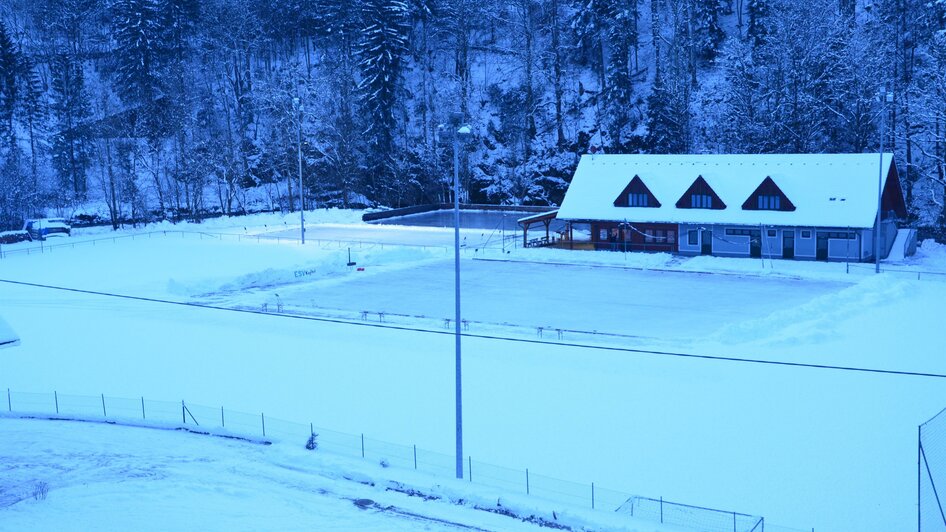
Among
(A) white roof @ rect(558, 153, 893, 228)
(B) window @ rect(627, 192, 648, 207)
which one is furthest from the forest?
(B) window @ rect(627, 192, 648, 207)

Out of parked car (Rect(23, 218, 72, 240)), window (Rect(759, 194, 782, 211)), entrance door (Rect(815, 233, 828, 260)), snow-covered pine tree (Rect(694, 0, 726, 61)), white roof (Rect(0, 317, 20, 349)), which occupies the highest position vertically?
snow-covered pine tree (Rect(694, 0, 726, 61))

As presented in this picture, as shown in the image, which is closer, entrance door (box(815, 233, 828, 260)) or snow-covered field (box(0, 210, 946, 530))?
snow-covered field (box(0, 210, 946, 530))

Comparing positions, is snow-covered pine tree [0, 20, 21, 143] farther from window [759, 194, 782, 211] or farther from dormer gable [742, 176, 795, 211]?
window [759, 194, 782, 211]

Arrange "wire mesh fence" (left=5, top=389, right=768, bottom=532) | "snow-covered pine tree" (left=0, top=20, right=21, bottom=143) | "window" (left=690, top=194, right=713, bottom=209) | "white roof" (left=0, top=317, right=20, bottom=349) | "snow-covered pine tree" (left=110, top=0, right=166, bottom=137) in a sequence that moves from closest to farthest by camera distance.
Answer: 1. "wire mesh fence" (left=5, top=389, right=768, bottom=532)
2. "white roof" (left=0, top=317, right=20, bottom=349)
3. "window" (left=690, top=194, right=713, bottom=209)
4. "snow-covered pine tree" (left=110, top=0, right=166, bottom=137)
5. "snow-covered pine tree" (left=0, top=20, right=21, bottom=143)

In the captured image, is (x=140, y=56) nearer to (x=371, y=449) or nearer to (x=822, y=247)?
A: (x=822, y=247)

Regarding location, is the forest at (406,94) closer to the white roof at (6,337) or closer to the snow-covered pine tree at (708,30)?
the snow-covered pine tree at (708,30)

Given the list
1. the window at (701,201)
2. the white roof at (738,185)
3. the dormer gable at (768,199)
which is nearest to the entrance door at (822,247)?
the white roof at (738,185)

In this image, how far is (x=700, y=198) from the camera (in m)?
48.3

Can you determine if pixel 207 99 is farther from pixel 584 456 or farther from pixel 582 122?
pixel 584 456

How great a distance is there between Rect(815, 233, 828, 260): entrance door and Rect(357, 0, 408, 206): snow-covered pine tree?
141ft

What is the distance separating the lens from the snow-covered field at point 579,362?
17953mm

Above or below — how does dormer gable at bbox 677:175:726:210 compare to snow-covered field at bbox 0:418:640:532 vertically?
above

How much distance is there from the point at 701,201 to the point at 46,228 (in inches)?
1823

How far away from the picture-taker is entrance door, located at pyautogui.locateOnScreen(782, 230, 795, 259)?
149 feet
